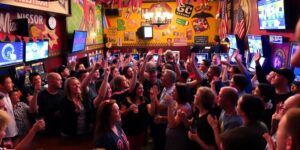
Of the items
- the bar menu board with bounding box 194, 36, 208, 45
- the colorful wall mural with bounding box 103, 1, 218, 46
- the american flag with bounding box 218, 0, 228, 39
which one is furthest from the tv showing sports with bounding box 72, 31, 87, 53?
the bar menu board with bounding box 194, 36, 208, 45

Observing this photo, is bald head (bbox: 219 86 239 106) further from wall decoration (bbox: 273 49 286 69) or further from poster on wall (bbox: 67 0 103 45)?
poster on wall (bbox: 67 0 103 45)

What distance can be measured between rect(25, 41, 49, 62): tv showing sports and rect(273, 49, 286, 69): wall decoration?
15.0 ft

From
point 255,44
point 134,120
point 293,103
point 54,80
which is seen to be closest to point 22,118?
point 54,80

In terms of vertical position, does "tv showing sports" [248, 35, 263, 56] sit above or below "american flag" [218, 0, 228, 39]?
below

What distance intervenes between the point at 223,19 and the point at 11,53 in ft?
24.6

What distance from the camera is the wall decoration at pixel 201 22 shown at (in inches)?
473

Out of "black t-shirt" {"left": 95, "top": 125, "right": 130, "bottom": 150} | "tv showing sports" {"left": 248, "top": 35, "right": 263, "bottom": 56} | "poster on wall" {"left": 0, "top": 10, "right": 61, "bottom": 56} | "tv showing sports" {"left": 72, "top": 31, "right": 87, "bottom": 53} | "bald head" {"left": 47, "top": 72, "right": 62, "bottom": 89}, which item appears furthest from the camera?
"tv showing sports" {"left": 72, "top": 31, "right": 87, "bottom": 53}

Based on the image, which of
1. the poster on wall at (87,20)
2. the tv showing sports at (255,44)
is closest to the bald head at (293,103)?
the tv showing sports at (255,44)

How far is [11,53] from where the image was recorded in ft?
16.8

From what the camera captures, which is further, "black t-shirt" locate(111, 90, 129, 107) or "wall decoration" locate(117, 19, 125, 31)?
"wall decoration" locate(117, 19, 125, 31)

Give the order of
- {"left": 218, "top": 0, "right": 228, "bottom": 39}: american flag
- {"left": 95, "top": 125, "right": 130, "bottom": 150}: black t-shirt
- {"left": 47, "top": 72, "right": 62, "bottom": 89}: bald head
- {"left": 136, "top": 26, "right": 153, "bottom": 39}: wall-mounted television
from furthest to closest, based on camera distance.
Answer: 1. {"left": 136, "top": 26, "right": 153, "bottom": 39}: wall-mounted television
2. {"left": 218, "top": 0, "right": 228, "bottom": 39}: american flag
3. {"left": 47, "top": 72, "right": 62, "bottom": 89}: bald head
4. {"left": 95, "top": 125, "right": 130, "bottom": 150}: black t-shirt

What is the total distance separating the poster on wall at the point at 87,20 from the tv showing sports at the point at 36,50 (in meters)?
1.83

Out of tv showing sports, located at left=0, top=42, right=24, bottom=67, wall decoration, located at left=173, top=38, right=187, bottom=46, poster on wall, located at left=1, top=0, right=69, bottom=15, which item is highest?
poster on wall, located at left=1, top=0, right=69, bottom=15

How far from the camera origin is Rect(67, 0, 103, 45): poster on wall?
338 inches
